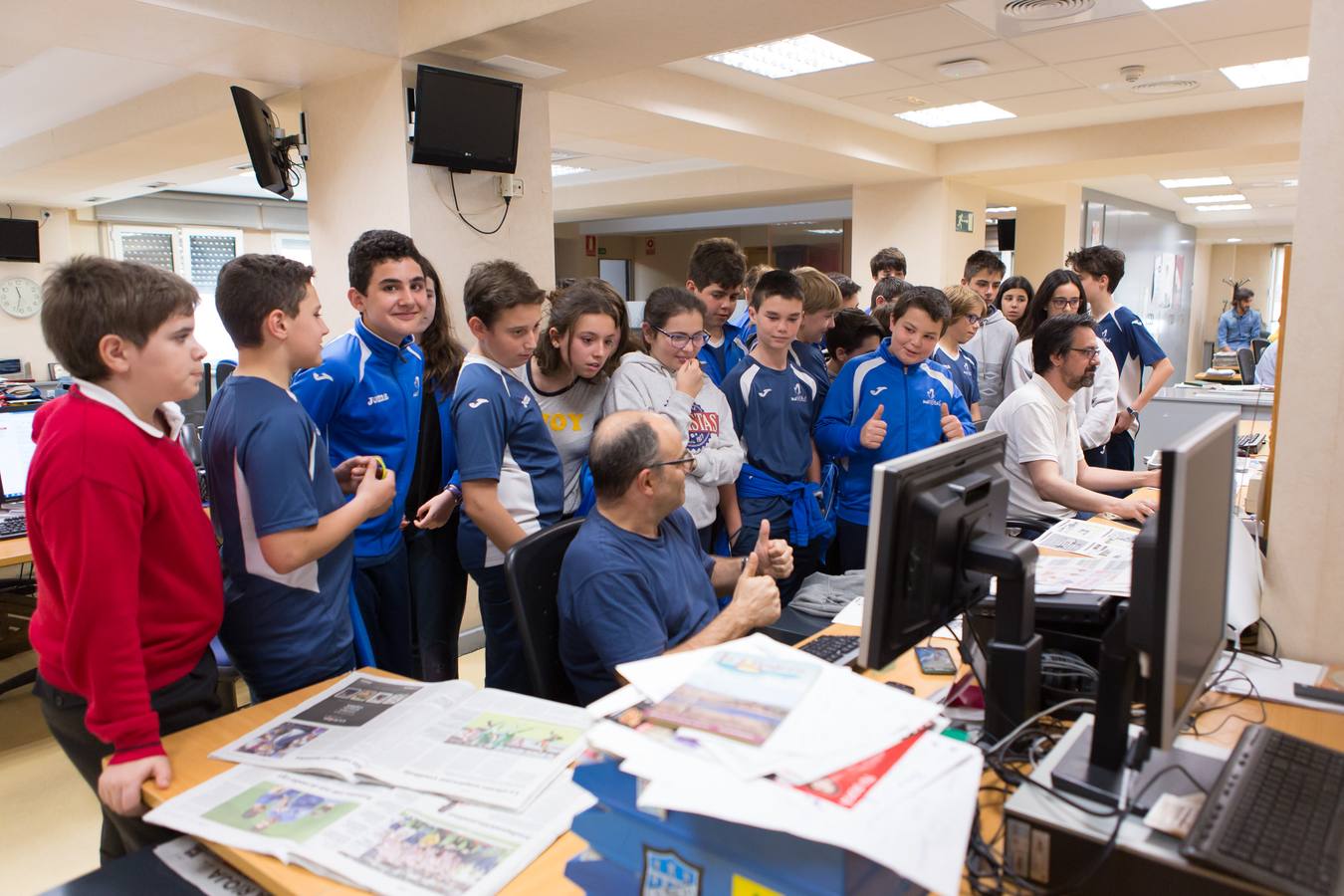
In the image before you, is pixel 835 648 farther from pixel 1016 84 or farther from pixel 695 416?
pixel 1016 84

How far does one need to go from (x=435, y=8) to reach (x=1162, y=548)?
131 inches

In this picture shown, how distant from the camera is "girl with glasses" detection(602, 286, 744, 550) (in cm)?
255

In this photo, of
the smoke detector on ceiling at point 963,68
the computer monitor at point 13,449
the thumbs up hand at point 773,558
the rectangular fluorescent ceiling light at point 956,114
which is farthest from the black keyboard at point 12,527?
the rectangular fluorescent ceiling light at point 956,114

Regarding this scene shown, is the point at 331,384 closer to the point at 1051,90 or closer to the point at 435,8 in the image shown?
the point at 435,8

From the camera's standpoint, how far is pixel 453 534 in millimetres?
2523

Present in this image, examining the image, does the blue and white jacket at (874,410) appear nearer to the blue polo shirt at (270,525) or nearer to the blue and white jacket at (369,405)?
the blue and white jacket at (369,405)

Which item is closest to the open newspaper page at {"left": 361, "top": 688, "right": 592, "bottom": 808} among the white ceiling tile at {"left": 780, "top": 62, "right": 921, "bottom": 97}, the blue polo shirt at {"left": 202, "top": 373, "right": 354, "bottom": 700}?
the blue polo shirt at {"left": 202, "top": 373, "right": 354, "bottom": 700}

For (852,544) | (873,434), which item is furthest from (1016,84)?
(852,544)

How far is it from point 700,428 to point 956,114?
4681mm

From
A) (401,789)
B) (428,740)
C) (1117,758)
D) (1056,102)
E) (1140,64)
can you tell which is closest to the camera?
(1117,758)

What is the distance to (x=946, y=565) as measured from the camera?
1.33 m

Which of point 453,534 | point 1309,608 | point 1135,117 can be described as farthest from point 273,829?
point 1135,117

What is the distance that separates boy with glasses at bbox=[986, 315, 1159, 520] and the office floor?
214 centimetres

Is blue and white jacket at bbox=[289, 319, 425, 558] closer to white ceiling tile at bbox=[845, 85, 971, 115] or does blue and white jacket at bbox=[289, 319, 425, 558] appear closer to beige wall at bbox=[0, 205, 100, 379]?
white ceiling tile at bbox=[845, 85, 971, 115]
